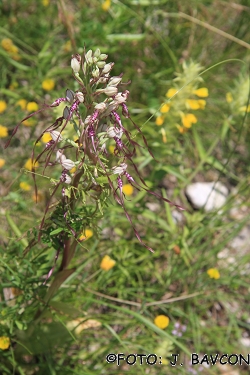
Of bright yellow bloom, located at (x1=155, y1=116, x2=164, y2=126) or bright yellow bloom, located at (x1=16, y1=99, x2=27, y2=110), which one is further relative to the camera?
bright yellow bloom, located at (x1=16, y1=99, x2=27, y2=110)

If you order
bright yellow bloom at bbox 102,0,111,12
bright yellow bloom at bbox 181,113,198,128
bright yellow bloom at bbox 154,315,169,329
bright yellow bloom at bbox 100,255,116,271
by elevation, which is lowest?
bright yellow bloom at bbox 154,315,169,329

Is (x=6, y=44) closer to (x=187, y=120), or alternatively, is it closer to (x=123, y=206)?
(x=187, y=120)

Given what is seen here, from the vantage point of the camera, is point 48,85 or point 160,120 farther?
point 48,85

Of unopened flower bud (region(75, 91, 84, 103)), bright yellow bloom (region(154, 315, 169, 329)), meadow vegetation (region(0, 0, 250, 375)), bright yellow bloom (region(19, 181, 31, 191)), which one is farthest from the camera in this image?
bright yellow bloom (region(19, 181, 31, 191))

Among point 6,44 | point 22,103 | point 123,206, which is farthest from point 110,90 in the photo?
point 6,44

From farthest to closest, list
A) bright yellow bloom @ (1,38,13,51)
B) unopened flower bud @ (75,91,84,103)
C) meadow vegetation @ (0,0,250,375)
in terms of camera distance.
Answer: bright yellow bloom @ (1,38,13,51), meadow vegetation @ (0,0,250,375), unopened flower bud @ (75,91,84,103)

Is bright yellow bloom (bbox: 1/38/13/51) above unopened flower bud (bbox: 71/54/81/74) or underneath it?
above

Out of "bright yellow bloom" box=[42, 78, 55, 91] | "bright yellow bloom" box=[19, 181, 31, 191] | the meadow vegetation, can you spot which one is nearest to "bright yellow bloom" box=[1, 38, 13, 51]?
the meadow vegetation

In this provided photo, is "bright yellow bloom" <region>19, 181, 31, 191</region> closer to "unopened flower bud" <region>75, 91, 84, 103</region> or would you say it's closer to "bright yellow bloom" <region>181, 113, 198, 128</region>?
"bright yellow bloom" <region>181, 113, 198, 128</region>

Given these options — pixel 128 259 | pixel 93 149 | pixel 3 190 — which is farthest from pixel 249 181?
pixel 93 149

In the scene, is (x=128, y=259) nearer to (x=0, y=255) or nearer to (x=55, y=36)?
(x=0, y=255)

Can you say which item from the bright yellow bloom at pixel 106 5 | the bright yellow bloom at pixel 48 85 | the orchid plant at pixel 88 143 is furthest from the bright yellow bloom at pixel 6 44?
the orchid plant at pixel 88 143
